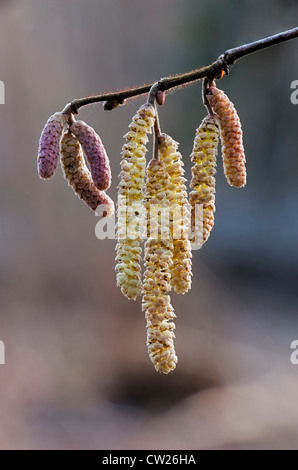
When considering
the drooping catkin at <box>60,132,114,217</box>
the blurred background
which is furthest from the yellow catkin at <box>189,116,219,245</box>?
the blurred background

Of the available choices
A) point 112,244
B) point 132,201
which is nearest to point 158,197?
point 132,201

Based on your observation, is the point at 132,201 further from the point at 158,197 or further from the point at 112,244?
the point at 112,244

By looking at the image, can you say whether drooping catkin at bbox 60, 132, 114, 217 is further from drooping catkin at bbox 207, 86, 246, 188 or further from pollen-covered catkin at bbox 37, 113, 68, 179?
drooping catkin at bbox 207, 86, 246, 188

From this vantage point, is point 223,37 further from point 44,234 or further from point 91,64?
point 44,234

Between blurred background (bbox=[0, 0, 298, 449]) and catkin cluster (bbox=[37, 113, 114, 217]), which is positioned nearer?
catkin cluster (bbox=[37, 113, 114, 217])

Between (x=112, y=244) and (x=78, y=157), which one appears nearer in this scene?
(x=78, y=157)

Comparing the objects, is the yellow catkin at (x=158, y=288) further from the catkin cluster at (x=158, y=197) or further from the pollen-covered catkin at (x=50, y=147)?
the pollen-covered catkin at (x=50, y=147)
